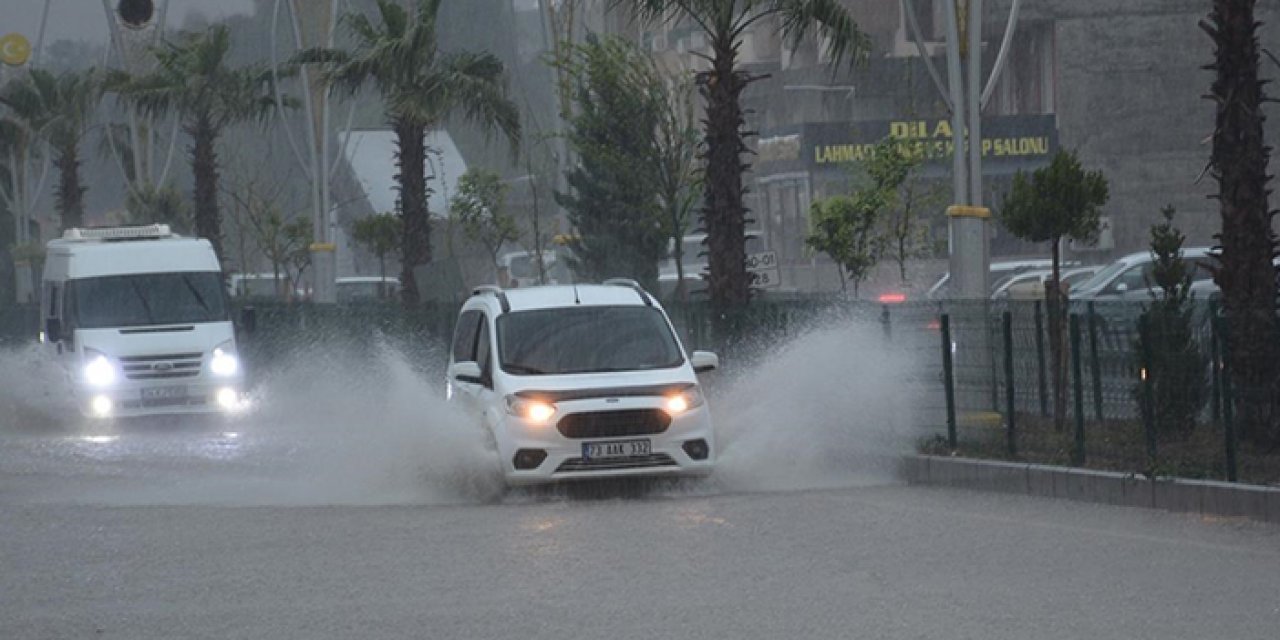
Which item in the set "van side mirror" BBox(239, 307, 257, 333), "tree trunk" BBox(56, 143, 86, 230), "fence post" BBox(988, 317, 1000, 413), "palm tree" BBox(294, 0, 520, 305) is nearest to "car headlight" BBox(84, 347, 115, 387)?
"van side mirror" BBox(239, 307, 257, 333)

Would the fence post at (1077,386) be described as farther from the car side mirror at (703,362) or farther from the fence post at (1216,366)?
the car side mirror at (703,362)

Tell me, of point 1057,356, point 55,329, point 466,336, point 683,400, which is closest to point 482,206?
point 55,329

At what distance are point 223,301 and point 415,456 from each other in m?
11.5

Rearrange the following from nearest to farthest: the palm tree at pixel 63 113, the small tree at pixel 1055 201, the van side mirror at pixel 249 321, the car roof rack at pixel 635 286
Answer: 1. the car roof rack at pixel 635 286
2. the small tree at pixel 1055 201
3. the van side mirror at pixel 249 321
4. the palm tree at pixel 63 113

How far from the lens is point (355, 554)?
1312 centimetres

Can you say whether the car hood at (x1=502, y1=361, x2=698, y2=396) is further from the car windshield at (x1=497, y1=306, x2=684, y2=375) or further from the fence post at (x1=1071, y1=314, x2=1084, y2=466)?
the fence post at (x1=1071, y1=314, x2=1084, y2=466)

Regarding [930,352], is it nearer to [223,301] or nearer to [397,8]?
[223,301]

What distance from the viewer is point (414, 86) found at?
3916cm

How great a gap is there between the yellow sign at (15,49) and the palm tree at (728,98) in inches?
1786

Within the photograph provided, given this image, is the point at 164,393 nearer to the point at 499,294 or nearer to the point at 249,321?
the point at 249,321

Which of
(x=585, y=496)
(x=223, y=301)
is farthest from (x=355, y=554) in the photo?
(x=223, y=301)

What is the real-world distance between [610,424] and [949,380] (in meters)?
3.65

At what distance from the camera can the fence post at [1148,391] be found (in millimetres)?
15844

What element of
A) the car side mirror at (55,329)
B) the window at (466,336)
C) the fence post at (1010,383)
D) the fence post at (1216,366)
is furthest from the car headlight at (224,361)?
the fence post at (1216,366)
